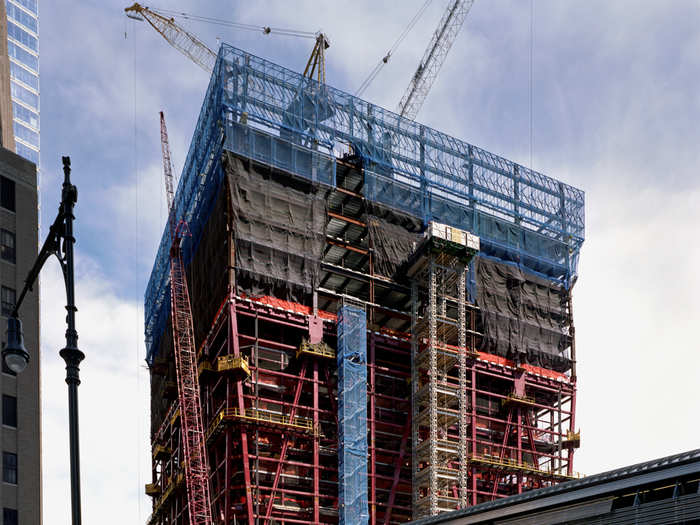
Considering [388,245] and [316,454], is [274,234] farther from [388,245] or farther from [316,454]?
[316,454]

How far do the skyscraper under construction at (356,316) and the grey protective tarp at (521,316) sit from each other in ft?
0.99

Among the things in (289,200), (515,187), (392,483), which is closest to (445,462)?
(392,483)

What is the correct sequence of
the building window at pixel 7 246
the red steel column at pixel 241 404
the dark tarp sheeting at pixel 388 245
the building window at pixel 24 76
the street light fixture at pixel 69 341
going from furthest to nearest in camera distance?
the building window at pixel 24 76
the dark tarp sheeting at pixel 388 245
the red steel column at pixel 241 404
the building window at pixel 7 246
the street light fixture at pixel 69 341

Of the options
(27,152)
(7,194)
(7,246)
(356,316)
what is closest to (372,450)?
(356,316)

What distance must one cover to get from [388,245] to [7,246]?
59.2 meters

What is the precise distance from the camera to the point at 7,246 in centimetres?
7850

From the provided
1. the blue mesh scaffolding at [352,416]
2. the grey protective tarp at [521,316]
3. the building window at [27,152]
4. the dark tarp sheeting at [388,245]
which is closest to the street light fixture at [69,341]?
the blue mesh scaffolding at [352,416]

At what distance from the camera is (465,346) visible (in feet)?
418

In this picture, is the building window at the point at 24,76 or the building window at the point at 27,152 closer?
the building window at the point at 27,152

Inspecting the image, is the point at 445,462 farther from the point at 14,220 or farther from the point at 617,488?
the point at 617,488

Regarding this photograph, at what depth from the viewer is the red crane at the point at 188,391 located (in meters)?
113

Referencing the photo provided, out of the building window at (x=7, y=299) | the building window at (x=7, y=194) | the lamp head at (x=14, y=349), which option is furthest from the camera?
the building window at (x=7, y=194)

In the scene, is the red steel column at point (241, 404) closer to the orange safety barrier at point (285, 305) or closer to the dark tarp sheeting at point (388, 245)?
the orange safety barrier at point (285, 305)

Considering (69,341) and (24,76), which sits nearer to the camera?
(69,341)
